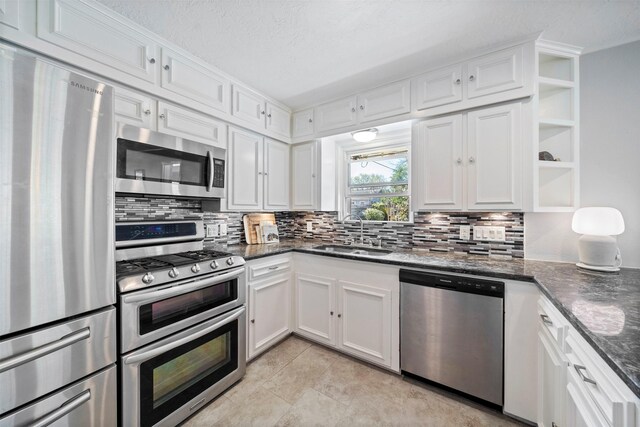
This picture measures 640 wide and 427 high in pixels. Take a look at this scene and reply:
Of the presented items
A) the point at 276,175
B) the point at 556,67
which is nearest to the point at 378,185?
the point at 276,175

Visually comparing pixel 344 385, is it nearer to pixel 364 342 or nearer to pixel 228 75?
pixel 364 342

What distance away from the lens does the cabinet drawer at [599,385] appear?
26.4 inches

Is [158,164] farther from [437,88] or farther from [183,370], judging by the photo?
[437,88]

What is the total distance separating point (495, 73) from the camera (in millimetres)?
1842

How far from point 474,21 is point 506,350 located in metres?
2.10

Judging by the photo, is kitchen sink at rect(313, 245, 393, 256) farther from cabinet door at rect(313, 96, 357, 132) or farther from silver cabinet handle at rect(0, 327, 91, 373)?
silver cabinet handle at rect(0, 327, 91, 373)

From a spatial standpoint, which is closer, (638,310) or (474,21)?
(638,310)

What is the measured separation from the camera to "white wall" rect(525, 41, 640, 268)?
172 cm

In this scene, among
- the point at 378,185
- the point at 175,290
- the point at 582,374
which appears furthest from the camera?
the point at 378,185

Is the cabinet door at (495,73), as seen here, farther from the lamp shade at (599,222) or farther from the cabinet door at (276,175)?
the cabinet door at (276,175)

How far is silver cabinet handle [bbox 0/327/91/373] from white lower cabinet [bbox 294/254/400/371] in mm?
1619

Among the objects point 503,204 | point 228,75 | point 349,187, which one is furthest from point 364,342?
point 228,75

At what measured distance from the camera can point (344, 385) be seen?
189 cm

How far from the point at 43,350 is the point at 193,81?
1.88 meters
